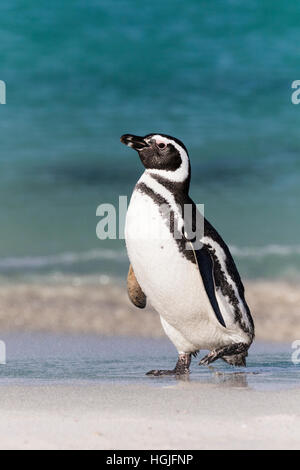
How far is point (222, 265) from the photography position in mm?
5891

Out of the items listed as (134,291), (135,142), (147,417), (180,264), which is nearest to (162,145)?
(135,142)

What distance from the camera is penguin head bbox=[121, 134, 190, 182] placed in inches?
230

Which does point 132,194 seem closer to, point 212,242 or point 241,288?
point 212,242

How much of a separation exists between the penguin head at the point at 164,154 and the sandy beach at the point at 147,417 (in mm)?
1646

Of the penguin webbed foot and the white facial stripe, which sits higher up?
the white facial stripe

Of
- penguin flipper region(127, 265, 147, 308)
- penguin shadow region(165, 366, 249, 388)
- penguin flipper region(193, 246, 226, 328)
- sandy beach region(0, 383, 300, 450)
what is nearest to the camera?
sandy beach region(0, 383, 300, 450)

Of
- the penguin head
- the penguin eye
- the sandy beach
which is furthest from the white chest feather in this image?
the sandy beach

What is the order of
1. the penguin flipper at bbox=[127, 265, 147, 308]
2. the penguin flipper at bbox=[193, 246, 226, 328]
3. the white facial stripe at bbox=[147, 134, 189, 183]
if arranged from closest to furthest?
the penguin flipper at bbox=[193, 246, 226, 328] < the white facial stripe at bbox=[147, 134, 189, 183] < the penguin flipper at bbox=[127, 265, 147, 308]

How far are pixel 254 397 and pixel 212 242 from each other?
1453mm

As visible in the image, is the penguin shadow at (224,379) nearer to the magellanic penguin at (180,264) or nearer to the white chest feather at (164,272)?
the magellanic penguin at (180,264)

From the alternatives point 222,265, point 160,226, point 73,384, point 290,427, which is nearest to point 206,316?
point 222,265

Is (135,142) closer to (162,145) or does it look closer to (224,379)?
(162,145)

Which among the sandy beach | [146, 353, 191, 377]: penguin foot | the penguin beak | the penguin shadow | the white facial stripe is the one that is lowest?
the sandy beach

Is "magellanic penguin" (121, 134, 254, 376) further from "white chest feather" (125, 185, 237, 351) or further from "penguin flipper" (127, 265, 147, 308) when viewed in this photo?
"penguin flipper" (127, 265, 147, 308)
